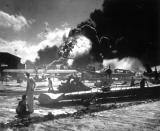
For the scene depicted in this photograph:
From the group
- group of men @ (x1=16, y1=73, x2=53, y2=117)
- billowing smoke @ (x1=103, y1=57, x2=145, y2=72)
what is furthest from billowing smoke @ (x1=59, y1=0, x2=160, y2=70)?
group of men @ (x1=16, y1=73, x2=53, y2=117)

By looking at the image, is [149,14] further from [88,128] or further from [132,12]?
[88,128]

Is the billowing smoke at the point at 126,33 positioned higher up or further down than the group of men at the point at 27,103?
higher up

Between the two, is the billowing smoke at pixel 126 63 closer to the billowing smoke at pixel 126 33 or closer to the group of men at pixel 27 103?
the billowing smoke at pixel 126 33

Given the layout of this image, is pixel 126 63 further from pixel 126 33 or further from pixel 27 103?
pixel 27 103

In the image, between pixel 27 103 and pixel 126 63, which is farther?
pixel 126 63

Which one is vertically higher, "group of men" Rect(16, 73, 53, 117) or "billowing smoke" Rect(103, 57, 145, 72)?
"billowing smoke" Rect(103, 57, 145, 72)

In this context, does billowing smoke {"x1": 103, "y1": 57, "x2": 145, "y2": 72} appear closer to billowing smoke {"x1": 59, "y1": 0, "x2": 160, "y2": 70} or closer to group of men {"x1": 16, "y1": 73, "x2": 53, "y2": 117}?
billowing smoke {"x1": 59, "y1": 0, "x2": 160, "y2": 70}

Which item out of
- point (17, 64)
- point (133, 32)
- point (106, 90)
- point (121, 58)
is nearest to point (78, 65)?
point (121, 58)

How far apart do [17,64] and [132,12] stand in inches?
1648

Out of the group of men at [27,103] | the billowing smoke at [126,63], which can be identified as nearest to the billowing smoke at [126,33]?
the billowing smoke at [126,63]

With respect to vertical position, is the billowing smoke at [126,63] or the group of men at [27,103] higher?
the billowing smoke at [126,63]

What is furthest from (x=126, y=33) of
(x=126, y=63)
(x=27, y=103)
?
(x=27, y=103)

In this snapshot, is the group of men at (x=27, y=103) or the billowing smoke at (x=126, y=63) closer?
the group of men at (x=27, y=103)

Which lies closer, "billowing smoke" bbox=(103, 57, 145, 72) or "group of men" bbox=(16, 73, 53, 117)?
"group of men" bbox=(16, 73, 53, 117)
